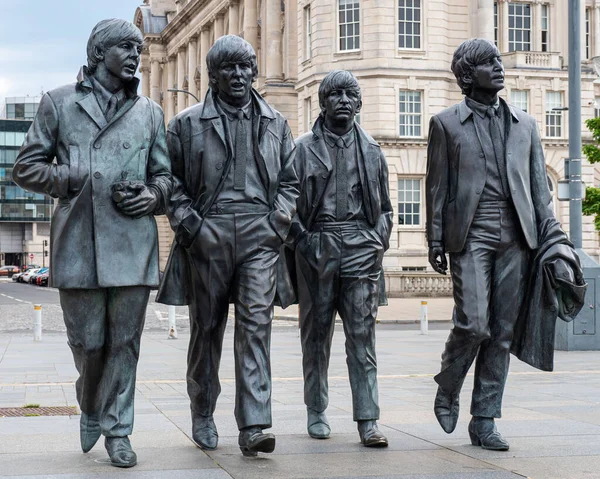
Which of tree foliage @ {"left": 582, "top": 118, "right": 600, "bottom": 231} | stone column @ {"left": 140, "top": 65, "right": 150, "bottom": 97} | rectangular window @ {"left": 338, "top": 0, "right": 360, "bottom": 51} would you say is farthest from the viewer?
stone column @ {"left": 140, "top": 65, "right": 150, "bottom": 97}

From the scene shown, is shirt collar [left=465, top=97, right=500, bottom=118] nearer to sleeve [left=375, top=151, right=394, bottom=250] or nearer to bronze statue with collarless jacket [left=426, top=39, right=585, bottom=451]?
bronze statue with collarless jacket [left=426, top=39, right=585, bottom=451]

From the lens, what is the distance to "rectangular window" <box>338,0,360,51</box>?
48250 millimetres

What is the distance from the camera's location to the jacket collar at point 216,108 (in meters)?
7.11

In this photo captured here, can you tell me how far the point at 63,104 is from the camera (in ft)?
21.8

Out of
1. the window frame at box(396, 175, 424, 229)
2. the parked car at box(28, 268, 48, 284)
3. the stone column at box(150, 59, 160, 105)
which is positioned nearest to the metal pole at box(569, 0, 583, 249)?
the window frame at box(396, 175, 424, 229)

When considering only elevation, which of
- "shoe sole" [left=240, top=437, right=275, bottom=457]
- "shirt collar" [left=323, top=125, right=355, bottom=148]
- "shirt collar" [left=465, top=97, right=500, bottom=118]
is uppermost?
"shirt collar" [left=465, top=97, right=500, bottom=118]

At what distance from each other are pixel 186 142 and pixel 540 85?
1720 inches

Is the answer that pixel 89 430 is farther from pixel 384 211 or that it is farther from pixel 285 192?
pixel 384 211

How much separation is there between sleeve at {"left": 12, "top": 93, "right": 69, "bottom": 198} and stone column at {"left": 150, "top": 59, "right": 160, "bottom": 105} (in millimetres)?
85007

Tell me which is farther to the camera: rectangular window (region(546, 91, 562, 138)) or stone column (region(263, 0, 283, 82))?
stone column (region(263, 0, 283, 82))

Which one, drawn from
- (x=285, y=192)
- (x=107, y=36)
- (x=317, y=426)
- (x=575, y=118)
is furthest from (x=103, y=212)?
(x=575, y=118)

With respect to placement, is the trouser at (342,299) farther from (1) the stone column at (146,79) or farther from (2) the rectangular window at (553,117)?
(1) the stone column at (146,79)

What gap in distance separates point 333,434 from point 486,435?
1134mm

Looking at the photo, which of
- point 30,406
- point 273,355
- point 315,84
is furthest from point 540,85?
point 30,406
